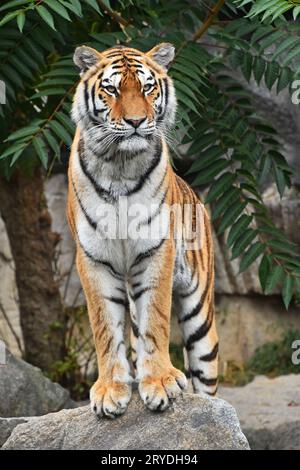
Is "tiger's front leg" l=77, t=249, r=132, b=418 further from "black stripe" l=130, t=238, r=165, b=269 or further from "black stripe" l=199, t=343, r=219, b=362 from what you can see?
"black stripe" l=199, t=343, r=219, b=362

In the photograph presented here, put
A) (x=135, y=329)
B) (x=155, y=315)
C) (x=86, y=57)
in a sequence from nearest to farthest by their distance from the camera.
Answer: (x=155, y=315) < (x=86, y=57) < (x=135, y=329)

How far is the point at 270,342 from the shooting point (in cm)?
939

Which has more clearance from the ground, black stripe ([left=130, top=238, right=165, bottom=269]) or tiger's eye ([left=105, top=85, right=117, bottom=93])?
tiger's eye ([left=105, top=85, right=117, bottom=93])

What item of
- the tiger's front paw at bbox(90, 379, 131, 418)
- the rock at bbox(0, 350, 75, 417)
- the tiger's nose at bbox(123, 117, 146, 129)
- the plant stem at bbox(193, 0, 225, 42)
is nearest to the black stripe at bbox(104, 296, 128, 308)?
the tiger's front paw at bbox(90, 379, 131, 418)

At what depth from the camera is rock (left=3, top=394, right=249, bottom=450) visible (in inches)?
183

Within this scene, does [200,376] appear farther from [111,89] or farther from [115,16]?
[115,16]

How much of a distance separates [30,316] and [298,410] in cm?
220

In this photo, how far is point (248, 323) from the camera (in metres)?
9.55

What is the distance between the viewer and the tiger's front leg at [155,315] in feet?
16.0

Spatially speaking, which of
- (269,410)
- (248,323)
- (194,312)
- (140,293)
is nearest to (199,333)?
(194,312)

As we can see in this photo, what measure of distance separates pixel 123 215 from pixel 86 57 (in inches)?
32.3
